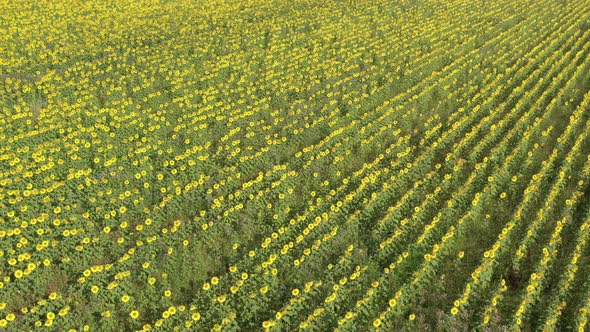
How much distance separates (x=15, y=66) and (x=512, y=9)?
2033cm

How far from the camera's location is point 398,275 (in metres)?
6.96

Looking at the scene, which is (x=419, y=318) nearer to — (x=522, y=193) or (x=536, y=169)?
(x=522, y=193)

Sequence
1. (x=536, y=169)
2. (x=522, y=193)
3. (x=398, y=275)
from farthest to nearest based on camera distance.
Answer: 1. (x=536, y=169)
2. (x=522, y=193)
3. (x=398, y=275)

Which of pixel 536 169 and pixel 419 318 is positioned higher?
pixel 536 169

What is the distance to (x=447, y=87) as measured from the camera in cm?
1302

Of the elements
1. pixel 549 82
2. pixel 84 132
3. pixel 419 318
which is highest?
pixel 549 82

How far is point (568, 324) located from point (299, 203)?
4.58 metres

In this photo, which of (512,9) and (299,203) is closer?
(299,203)

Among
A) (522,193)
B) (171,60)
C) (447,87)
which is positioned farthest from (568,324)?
(171,60)

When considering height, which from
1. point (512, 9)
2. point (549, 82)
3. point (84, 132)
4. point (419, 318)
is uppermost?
point (512, 9)

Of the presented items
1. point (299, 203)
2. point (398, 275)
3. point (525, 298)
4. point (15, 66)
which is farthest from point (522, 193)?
point (15, 66)

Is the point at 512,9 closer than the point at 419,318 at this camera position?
No

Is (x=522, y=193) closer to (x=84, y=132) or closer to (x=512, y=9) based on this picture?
(x=84, y=132)

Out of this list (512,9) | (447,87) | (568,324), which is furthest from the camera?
(512,9)
